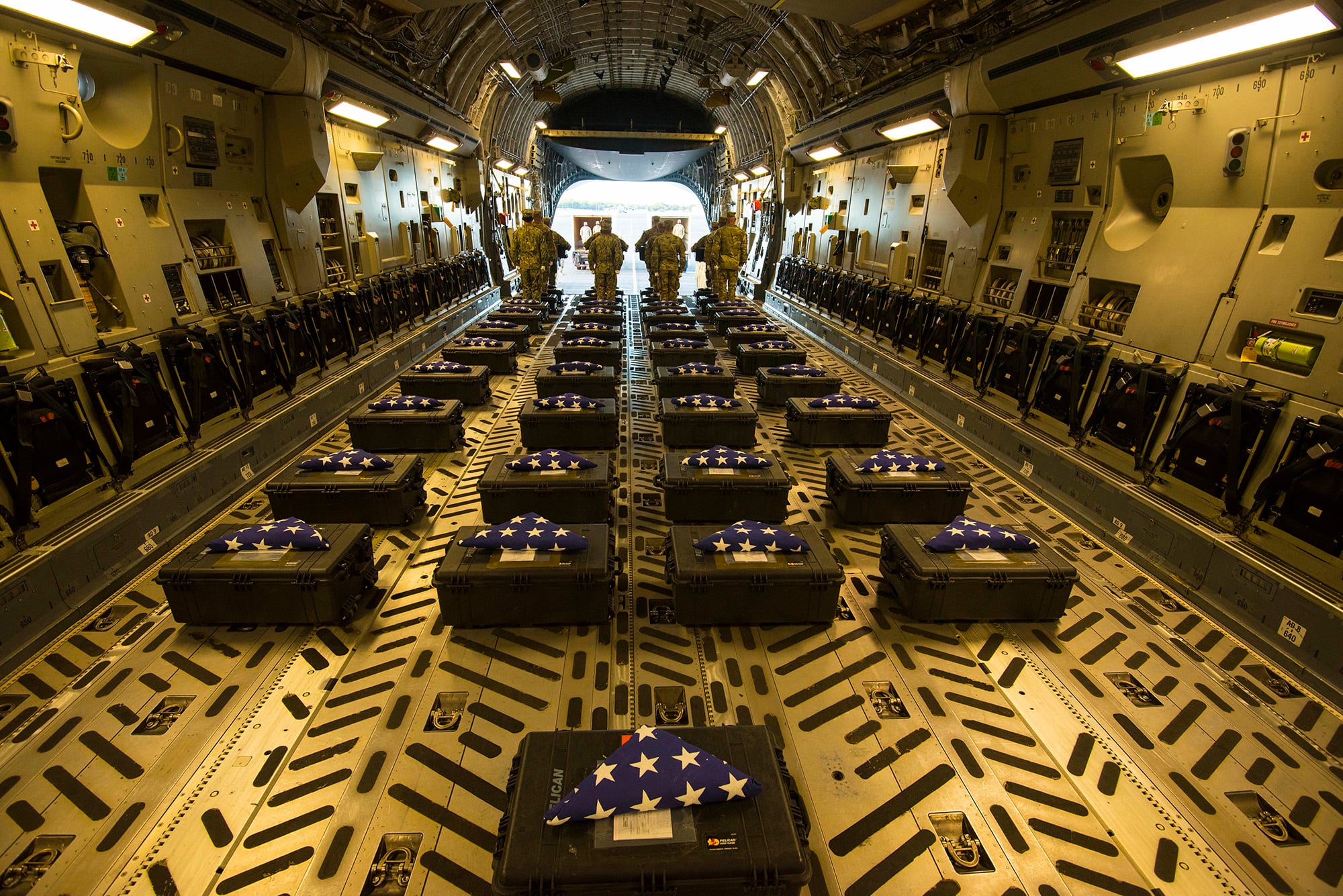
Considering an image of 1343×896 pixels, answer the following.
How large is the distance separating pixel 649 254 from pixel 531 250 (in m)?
3.15

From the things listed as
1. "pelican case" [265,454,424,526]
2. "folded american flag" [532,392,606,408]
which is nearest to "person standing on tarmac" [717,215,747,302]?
"folded american flag" [532,392,606,408]

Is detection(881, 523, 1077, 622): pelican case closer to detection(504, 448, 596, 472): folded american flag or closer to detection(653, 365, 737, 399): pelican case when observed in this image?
detection(504, 448, 596, 472): folded american flag

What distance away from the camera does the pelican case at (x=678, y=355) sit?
10.9 m

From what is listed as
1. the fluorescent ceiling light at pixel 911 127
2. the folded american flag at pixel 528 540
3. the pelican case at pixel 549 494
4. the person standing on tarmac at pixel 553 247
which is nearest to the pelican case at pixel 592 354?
the pelican case at pixel 549 494

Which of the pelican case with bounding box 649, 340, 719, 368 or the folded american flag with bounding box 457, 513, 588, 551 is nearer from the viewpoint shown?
the folded american flag with bounding box 457, 513, 588, 551

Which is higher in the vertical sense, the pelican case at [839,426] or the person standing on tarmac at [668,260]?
the person standing on tarmac at [668,260]

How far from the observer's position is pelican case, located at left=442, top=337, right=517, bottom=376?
35.7 ft

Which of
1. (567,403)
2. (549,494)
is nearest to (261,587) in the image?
(549,494)

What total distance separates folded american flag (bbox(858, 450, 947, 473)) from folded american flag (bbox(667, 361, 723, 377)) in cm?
353

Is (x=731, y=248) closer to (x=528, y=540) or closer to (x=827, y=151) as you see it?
(x=827, y=151)

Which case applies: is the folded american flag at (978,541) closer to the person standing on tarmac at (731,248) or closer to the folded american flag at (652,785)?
the folded american flag at (652,785)

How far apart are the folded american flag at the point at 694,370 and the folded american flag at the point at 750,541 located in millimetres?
4762

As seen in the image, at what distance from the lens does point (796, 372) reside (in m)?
9.67

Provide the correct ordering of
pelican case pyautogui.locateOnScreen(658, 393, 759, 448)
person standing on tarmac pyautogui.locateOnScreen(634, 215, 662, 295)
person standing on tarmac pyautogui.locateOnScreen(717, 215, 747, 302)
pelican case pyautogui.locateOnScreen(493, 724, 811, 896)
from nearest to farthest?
pelican case pyautogui.locateOnScreen(493, 724, 811, 896), pelican case pyautogui.locateOnScreen(658, 393, 759, 448), person standing on tarmac pyautogui.locateOnScreen(717, 215, 747, 302), person standing on tarmac pyautogui.locateOnScreen(634, 215, 662, 295)
